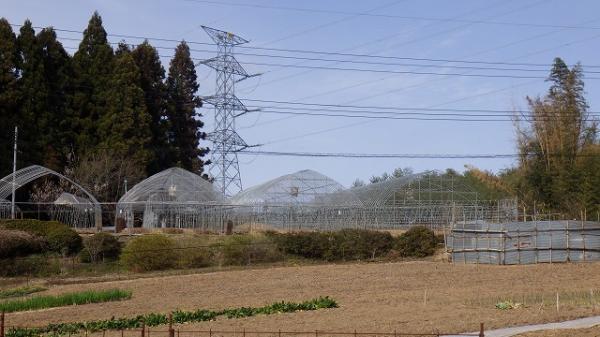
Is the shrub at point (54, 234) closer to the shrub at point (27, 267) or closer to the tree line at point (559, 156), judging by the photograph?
the shrub at point (27, 267)

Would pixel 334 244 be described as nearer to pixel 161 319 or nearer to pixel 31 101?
pixel 161 319

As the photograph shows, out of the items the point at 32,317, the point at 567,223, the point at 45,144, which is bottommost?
the point at 32,317

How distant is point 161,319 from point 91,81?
45.6 m

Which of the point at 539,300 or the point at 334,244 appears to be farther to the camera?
the point at 334,244

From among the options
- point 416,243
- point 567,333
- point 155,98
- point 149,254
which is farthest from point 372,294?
point 155,98

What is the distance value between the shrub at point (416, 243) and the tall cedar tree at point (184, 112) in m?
30.6

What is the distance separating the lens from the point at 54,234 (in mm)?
34375

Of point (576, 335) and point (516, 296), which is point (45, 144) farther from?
point (576, 335)

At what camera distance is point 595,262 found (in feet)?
110

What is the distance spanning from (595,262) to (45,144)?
1563 inches

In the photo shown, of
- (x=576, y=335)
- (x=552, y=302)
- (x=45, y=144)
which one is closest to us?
(x=576, y=335)

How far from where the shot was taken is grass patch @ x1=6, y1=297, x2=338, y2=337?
15427 millimetres

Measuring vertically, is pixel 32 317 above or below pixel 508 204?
below

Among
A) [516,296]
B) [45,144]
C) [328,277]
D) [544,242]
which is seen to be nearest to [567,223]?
[544,242]
